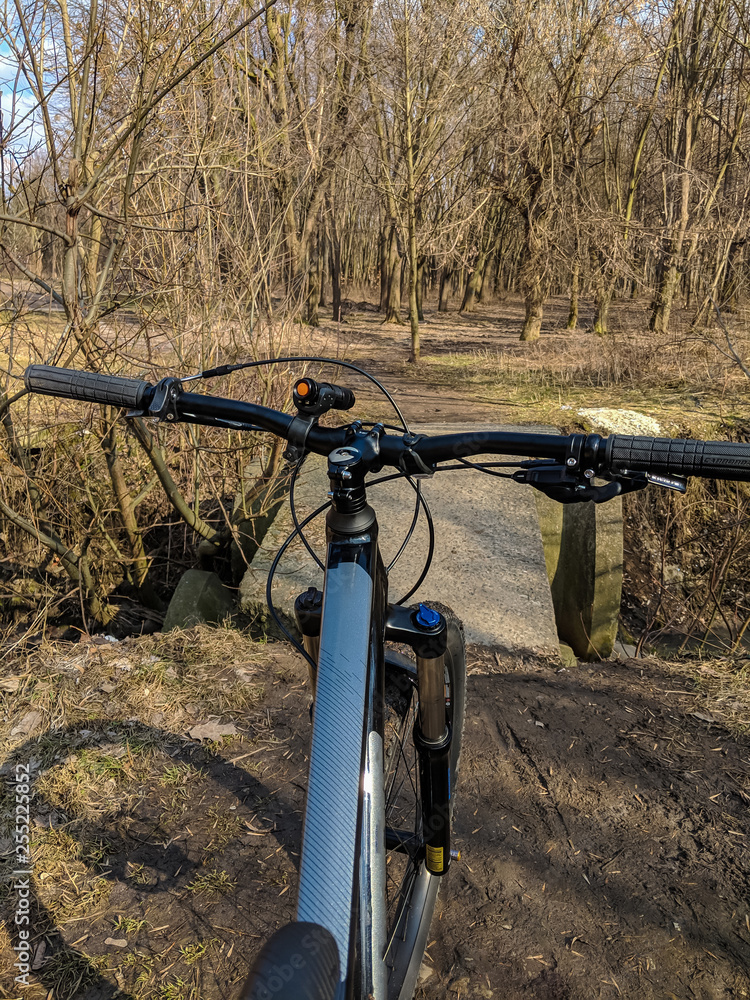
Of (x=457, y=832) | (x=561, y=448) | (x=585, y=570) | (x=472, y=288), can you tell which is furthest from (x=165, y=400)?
(x=472, y=288)

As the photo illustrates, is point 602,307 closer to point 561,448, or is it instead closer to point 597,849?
point 597,849

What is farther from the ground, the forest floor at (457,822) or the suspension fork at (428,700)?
the suspension fork at (428,700)

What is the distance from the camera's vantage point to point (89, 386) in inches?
71.0

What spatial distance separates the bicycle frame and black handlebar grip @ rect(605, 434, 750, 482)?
516 mm

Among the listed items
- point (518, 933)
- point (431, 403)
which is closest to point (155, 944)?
point (518, 933)

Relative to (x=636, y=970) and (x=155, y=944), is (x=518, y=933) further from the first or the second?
(x=155, y=944)

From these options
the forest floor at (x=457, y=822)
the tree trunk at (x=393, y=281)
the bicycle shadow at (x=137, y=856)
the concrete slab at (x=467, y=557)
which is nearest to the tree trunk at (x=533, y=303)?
the tree trunk at (x=393, y=281)

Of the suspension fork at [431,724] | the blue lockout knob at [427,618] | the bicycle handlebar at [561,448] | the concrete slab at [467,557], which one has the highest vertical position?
the bicycle handlebar at [561,448]

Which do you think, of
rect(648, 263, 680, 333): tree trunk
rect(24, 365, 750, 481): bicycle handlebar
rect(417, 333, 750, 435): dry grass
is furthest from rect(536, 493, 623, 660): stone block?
rect(648, 263, 680, 333): tree trunk

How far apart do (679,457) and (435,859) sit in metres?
1.37

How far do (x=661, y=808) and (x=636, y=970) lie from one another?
743 millimetres

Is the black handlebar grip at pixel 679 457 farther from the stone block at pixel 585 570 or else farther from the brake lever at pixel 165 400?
the stone block at pixel 585 570

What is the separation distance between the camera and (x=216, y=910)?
2324mm

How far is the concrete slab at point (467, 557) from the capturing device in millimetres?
4219
